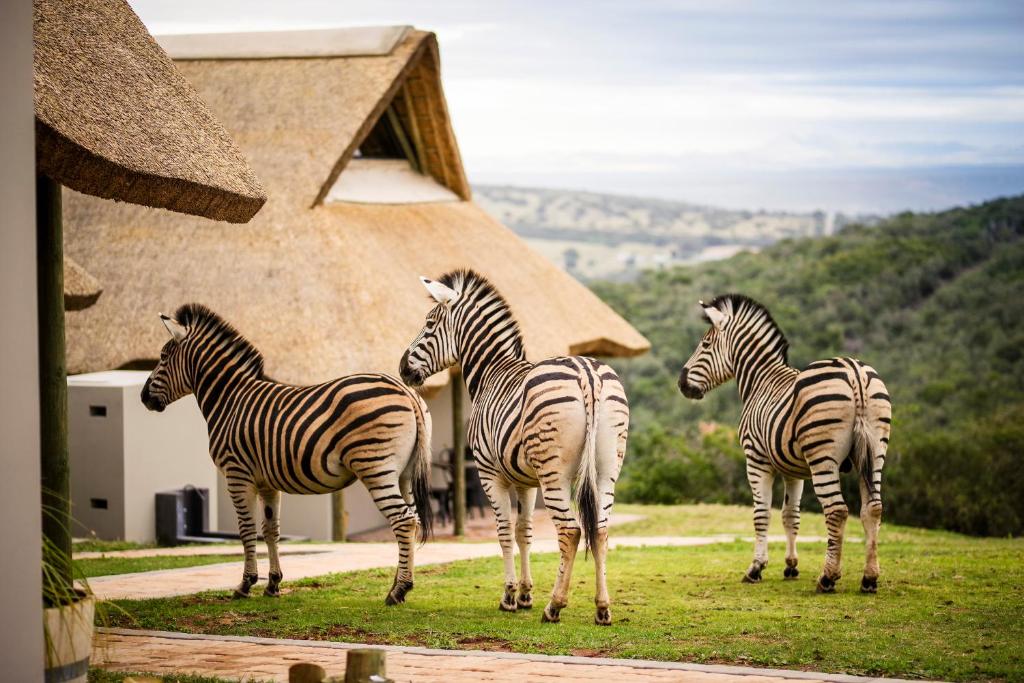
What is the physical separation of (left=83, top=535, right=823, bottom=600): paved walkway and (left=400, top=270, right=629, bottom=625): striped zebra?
8.40 ft

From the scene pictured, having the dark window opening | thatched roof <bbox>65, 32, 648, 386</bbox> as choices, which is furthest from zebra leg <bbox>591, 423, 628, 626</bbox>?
the dark window opening

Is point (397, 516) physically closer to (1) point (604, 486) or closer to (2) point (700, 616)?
(1) point (604, 486)

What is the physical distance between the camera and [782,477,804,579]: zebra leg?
9797 mm

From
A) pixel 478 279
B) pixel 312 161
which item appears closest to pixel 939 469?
pixel 312 161

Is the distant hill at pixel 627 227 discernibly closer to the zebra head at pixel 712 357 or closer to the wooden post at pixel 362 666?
the zebra head at pixel 712 357

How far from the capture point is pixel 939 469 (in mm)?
20516

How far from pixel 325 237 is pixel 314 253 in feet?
1.07

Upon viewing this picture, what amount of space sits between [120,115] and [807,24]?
43027 mm

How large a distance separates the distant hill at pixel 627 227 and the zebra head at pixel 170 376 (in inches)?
2400

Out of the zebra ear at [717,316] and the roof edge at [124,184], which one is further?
the zebra ear at [717,316]

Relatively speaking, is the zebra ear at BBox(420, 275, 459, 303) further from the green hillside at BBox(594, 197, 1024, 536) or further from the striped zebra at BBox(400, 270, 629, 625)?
the green hillside at BBox(594, 197, 1024, 536)

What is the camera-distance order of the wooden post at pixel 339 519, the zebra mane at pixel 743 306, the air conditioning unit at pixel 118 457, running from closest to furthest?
the zebra mane at pixel 743 306
the air conditioning unit at pixel 118 457
the wooden post at pixel 339 519

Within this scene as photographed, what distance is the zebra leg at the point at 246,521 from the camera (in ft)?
29.9

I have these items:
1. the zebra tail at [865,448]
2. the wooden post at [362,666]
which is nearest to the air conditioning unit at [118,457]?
the zebra tail at [865,448]
